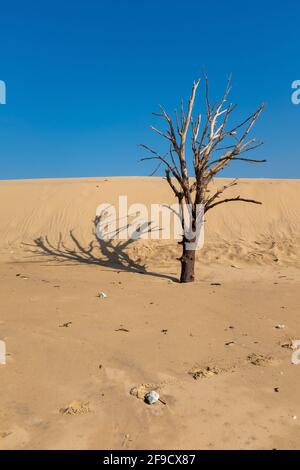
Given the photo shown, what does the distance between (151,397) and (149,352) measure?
0.81 m

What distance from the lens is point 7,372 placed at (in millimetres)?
2941

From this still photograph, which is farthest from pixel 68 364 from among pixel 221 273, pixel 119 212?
pixel 119 212

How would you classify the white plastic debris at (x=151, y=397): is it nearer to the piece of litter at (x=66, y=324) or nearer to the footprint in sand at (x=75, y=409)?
the footprint in sand at (x=75, y=409)

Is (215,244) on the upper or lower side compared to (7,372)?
upper

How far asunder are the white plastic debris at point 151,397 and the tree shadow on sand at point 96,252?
4.24 metres

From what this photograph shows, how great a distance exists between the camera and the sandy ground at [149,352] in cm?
234

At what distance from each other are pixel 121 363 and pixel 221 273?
4.25 metres

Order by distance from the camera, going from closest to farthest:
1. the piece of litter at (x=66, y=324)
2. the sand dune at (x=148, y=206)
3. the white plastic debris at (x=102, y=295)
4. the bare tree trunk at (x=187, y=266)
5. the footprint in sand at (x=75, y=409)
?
the footprint in sand at (x=75, y=409), the piece of litter at (x=66, y=324), the white plastic debris at (x=102, y=295), the bare tree trunk at (x=187, y=266), the sand dune at (x=148, y=206)

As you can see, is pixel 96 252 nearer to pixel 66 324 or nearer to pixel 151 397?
pixel 66 324

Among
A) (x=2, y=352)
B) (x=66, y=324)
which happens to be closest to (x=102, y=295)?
(x=66, y=324)

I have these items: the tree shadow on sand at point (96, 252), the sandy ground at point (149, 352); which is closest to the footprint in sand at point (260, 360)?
the sandy ground at point (149, 352)

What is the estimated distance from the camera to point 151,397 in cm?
264
